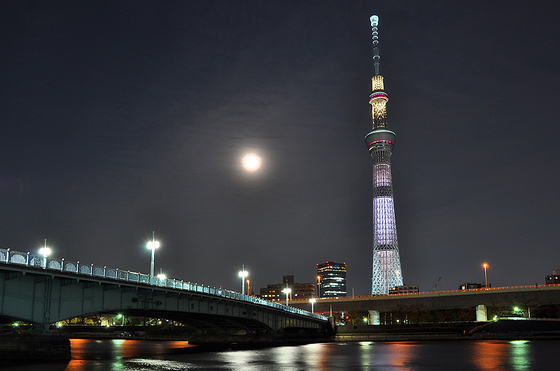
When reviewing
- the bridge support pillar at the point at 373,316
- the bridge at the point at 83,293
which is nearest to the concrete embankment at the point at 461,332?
the bridge support pillar at the point at 373,316

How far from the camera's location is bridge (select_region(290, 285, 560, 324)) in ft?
422

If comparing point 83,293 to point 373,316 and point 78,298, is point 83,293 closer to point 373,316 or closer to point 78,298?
point 78,298

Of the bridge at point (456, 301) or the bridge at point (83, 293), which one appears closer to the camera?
the bridge at point (83, 293)

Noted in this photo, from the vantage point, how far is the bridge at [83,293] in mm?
44184

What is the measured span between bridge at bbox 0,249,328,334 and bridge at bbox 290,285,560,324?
260ft

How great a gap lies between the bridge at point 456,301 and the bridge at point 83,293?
79.1 meters

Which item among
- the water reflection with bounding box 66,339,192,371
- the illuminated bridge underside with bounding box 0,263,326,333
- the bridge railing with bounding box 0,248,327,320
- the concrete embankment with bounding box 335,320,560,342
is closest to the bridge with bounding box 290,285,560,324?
the concrete embankment with bounding box 335,320,560,342

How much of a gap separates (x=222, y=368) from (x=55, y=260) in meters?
18.3

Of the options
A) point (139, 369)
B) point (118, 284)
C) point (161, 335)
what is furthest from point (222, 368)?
point (161, 335)

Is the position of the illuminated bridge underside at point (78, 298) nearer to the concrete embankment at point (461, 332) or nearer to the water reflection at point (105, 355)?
the water reflection at point (105, 355)

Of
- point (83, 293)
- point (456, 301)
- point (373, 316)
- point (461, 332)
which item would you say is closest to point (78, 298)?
point (83, 293)

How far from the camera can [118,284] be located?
5472cm

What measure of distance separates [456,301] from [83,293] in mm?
113671

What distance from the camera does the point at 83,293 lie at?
169ft
